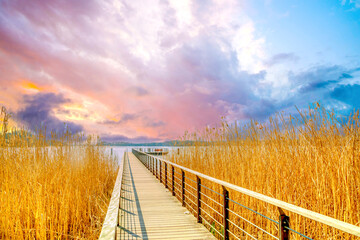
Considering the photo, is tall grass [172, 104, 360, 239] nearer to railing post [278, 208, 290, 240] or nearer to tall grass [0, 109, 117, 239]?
railing post [278, 208, 290, 240]

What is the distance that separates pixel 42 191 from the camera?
5105mm

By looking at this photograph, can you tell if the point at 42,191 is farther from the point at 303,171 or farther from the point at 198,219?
the point at 303,171

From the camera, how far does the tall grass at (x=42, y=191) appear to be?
14.5 ft

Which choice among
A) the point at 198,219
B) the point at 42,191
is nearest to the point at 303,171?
the point at 198,219

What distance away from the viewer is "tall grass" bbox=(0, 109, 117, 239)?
441cm

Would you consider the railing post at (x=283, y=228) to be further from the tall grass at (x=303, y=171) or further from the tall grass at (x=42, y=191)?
the tall grass at (x=42, y=191)

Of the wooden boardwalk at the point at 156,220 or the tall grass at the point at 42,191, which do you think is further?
the tall grass at the point at 42,191

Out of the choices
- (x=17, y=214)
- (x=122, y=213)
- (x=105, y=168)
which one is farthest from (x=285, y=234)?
(x=105, y=168)

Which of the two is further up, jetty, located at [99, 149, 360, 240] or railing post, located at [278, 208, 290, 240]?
railing post, located at [278, 208, 290, 240]

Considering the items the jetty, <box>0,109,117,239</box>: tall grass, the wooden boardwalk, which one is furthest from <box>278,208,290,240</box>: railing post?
<box>0,109,117,239</box>: tall grass

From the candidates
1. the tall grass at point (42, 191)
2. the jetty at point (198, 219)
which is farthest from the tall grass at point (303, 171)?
the tall grass at point (42, 191)

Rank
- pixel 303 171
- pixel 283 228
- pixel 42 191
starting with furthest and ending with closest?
pixel 42 191, pixel 303 171, pixel 283 228

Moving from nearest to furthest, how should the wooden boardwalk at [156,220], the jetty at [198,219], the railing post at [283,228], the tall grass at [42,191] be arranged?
1. the railing post at [283,228]
2. the jetty at [198,219]
3. the wooden boardwalk at [156,220]
4. the tall grass at [42,191]

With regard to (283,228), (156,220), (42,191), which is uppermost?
(283,228)
